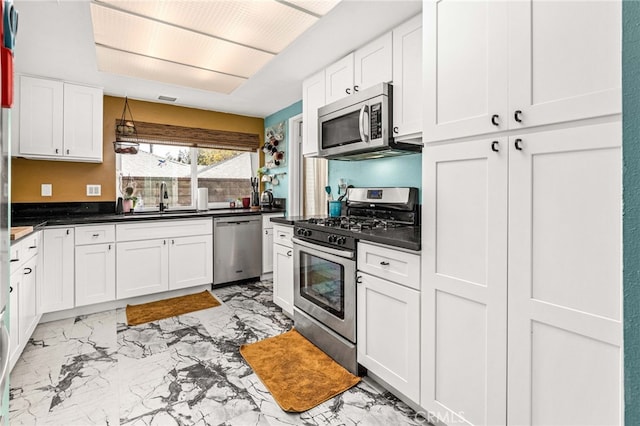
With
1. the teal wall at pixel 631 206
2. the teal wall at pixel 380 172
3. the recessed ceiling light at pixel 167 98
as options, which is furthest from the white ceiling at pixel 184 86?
the teal wall at pixel 631 206

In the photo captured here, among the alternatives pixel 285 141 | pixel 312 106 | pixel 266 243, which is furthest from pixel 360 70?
pixel 266 243

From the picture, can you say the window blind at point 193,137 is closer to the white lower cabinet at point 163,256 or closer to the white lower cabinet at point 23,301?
the white lower cabinet at point 163,256

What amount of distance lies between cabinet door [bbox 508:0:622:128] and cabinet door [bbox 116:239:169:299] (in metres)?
3.53

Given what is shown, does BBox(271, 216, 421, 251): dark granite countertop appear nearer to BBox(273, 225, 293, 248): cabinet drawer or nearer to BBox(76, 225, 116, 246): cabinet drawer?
BBox(273, 225, 293, 248): cabinet drawer

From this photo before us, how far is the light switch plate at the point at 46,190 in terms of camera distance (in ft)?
11.6

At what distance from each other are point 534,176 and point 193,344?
257cm

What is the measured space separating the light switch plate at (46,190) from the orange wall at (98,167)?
28 mm

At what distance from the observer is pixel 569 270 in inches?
44.8

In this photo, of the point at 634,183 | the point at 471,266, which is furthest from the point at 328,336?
the point at 634,183

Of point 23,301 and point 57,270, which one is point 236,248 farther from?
point 23,301

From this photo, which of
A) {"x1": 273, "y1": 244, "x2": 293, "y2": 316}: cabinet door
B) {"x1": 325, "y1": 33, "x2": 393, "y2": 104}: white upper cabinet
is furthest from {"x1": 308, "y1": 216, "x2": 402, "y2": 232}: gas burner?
{"x1": 325, "y1": 33, "x2": 393, "y2": 104}: white upper cabinet

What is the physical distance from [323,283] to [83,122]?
3.07m

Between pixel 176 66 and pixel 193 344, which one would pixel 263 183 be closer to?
pixel 176 66

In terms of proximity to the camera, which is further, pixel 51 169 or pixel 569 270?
pixel 51 169
